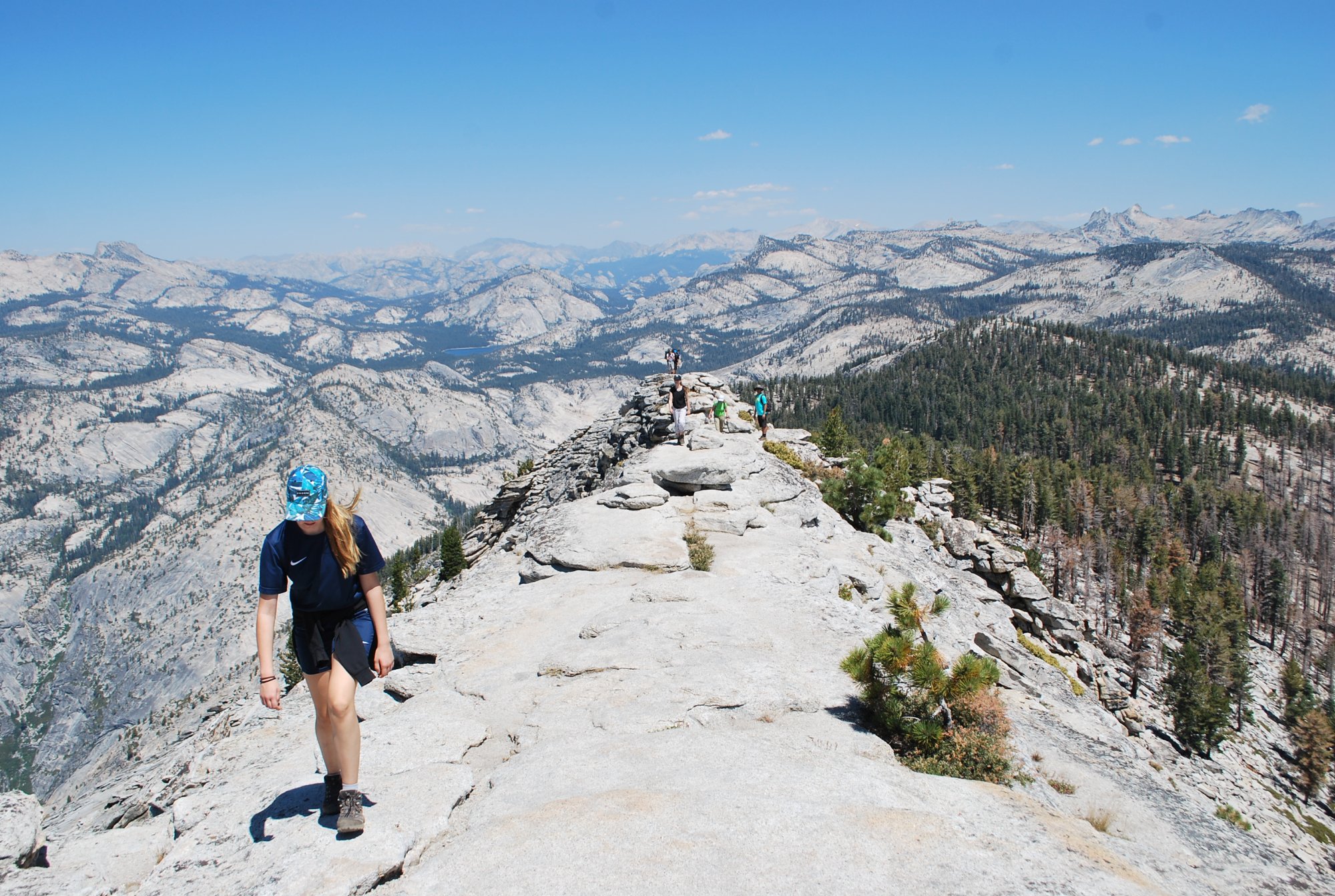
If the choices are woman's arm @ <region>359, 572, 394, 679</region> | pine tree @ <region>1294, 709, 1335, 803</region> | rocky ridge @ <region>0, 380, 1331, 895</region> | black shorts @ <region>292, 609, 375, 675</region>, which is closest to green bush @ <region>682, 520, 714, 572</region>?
rocky ridge @ <region>0, 380, 1331, 895</region>

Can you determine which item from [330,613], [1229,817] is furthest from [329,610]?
[1229,817]

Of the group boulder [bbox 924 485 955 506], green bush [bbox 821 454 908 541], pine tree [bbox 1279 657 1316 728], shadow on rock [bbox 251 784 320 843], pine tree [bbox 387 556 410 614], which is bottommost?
pine tree [bbox 1279 657 1316 728]

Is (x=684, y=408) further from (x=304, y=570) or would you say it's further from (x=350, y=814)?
(x=350, y=814)

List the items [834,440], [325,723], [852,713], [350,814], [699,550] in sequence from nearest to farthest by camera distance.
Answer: [350,814] → [325,723] → [852,713] → [699,550] → [834,440]

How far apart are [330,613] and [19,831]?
5172 millimetres

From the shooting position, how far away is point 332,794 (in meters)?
8.23

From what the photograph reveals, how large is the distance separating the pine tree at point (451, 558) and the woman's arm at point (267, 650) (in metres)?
38.2

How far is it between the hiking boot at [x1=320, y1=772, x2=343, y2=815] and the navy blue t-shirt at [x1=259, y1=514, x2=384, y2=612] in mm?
2207

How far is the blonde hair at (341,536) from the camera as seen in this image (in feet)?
25.7

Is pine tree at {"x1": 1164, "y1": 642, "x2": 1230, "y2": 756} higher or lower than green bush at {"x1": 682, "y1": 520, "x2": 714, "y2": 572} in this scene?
lower

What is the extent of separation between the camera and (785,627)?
15812mm

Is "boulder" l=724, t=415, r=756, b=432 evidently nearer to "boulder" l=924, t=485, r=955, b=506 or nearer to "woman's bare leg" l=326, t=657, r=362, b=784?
"boulder" l=924, t=485, r=955, b=506

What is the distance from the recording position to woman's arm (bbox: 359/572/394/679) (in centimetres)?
825

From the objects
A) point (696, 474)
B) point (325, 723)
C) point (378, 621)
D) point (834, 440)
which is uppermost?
point (378, 621)
